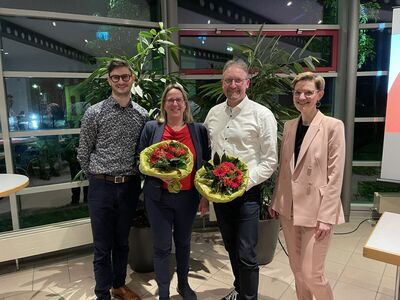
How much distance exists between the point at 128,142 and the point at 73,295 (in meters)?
1.30

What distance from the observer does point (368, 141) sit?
4012 millimetres

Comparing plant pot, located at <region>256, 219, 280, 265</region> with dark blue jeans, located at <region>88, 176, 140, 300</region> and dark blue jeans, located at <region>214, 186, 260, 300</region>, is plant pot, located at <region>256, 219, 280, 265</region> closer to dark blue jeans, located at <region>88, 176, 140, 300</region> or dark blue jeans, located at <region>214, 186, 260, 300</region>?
dark blue jeans, located at <region>214, 186, 260, 300</region>

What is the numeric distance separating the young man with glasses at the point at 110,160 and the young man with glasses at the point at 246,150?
23.8 inches

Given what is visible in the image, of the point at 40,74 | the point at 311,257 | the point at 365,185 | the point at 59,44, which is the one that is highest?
the point at 59,44

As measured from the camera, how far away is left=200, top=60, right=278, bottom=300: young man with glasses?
191 cm

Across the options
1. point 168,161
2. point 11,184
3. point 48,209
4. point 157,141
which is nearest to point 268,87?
point 157,141

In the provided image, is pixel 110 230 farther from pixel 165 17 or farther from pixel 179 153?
pixel 165 17

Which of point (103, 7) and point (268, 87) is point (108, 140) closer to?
point (268, 87)

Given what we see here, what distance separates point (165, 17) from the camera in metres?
3.43

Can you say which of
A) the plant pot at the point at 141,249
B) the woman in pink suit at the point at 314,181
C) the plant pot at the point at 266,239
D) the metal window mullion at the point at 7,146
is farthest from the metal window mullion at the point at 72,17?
the plant pot at the point at 266,239

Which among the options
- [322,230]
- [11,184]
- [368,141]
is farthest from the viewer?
[368,141]

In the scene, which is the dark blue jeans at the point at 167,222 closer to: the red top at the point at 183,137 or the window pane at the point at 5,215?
the red top at the point at 183,137

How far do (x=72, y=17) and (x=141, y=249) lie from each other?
7.27 ft

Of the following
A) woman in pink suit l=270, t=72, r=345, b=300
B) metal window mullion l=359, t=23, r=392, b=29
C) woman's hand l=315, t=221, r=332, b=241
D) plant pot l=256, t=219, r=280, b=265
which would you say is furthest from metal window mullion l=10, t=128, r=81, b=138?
metal window mullion l=359, t=23, r=392, b=29
